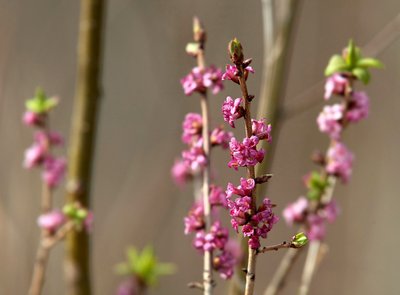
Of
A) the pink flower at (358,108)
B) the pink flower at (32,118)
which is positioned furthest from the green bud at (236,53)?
the pink flower at (32,118)

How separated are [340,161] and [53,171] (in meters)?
0.65

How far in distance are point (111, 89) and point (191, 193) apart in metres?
0.98

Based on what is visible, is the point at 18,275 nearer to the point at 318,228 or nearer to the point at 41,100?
the point at 41,100

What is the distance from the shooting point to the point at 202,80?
3.09 ft

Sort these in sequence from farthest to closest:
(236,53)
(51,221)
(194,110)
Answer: (194,110) < (51,221) < (236,53)

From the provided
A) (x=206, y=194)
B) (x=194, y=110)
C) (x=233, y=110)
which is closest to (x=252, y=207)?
(x=233, y=110)

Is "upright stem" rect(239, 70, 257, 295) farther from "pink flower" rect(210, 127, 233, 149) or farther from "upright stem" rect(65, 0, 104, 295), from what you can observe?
"upright stem" rect(65, 0, 104, 295)

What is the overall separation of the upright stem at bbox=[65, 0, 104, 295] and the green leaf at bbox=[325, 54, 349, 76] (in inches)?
25.2

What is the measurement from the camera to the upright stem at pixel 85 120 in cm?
136

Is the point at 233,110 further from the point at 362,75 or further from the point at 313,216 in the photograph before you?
the point at 313,216

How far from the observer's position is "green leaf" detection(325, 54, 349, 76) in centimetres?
96

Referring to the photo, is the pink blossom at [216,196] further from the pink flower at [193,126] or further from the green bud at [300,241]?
the green bud at [300,241]

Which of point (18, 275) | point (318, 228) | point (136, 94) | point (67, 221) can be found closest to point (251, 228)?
point (318, 228)

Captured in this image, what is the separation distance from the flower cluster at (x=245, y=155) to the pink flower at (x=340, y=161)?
527 mm
